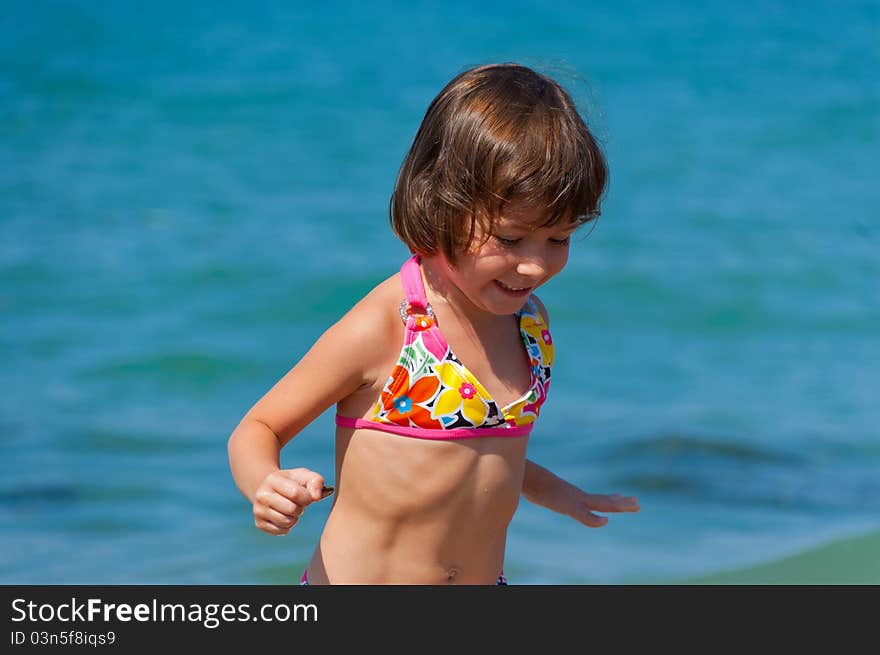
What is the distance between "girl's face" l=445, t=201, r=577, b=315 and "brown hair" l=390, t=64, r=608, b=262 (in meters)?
0.02

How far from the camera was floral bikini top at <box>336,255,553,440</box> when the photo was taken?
254 centimetres

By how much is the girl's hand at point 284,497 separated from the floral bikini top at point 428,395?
0.39 meters

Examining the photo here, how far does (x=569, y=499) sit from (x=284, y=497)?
3.33ft

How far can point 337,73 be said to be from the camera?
12.0m

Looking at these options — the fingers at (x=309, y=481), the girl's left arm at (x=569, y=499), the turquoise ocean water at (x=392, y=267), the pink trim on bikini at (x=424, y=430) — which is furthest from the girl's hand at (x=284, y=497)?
the turquoise ocean water at (x=392, y=267)

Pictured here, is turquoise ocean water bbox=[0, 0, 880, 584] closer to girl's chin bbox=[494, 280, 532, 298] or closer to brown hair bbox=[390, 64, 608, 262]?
brown hair bbox=[390, 64, 608, 262]

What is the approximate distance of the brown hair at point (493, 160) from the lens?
8.03ft

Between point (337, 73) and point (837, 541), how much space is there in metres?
8.12

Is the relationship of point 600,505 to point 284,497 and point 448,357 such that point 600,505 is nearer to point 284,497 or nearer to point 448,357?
point 448,357

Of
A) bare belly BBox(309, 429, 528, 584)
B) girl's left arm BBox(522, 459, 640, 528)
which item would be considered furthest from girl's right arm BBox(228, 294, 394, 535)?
girl's left arm BBox(522, 459, 640, 528)

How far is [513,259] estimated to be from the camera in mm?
2480

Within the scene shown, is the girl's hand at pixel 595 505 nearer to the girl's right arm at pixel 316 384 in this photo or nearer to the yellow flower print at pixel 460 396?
the yellow flower print at pixel 460 396
